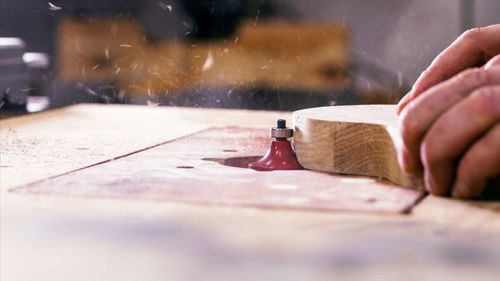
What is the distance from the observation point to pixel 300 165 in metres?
0.86

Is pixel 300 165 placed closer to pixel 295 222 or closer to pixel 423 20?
pixel 295 222

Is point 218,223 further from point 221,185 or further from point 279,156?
point 279,156

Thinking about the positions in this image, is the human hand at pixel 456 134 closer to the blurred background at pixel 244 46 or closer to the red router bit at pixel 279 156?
the red router bit at pixel 279 156

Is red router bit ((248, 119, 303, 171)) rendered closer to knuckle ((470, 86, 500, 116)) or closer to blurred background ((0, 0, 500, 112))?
knuckle ((470, 86, 500, 116))

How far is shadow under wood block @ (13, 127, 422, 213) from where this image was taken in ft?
2.18

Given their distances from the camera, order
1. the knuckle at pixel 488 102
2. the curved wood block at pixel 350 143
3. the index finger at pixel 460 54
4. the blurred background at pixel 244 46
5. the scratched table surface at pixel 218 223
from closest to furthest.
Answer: the scratched table surface at pixel 218 223
the knuckle at pixel 488 102
the curved wood block at pixel 350 143
the index finger at pixel 460 54
the blurred background at pixel 244 46

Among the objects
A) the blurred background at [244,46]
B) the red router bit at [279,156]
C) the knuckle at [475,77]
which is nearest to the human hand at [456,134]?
the knuckle at [475,77]

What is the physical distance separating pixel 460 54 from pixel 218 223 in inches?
17.8

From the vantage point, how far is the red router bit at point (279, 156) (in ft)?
2.81

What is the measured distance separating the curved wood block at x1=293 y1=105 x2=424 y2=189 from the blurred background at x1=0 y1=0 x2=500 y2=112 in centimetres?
231

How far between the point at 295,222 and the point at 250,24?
2.91 m

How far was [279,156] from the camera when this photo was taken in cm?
88

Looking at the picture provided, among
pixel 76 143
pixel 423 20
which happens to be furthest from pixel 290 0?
pixel 76 143

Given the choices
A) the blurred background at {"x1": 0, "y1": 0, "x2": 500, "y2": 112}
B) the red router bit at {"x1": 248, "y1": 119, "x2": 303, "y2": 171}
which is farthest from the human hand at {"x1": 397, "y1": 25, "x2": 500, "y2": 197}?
the blurred background at {"x1": 0, "y1": 0, "x2": 500, "y2": 112}
